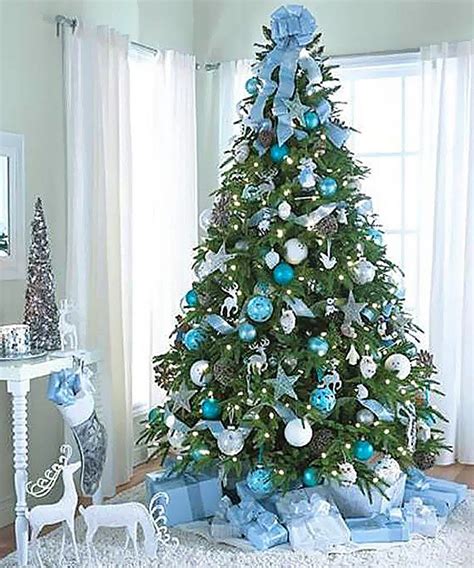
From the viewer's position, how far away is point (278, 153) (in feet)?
13.1

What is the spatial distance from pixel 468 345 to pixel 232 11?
2.35m

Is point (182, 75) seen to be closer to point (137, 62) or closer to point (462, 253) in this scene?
point (137, 62)

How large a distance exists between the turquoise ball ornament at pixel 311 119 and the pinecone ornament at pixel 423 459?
1524 mm

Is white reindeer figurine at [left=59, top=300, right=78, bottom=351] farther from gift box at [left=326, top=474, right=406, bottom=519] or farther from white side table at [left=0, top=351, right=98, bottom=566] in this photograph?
gift box at [left=326, top=474, right=406, bottom=519]

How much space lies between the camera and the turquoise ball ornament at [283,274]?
3.87 metres

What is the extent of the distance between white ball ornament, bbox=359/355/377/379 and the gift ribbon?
95 cm

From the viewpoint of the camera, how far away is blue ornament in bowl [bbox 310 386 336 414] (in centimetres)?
382

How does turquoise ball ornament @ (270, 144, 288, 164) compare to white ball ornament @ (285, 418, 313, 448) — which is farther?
turquoise ball ornament @ (270, 144, 288, 164)

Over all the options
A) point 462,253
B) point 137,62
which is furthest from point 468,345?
point 137,62

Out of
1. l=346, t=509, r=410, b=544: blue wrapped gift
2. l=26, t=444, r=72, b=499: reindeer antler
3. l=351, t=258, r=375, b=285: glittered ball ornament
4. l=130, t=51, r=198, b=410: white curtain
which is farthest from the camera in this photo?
l=130, t=51, r=198, b=410: white curtain

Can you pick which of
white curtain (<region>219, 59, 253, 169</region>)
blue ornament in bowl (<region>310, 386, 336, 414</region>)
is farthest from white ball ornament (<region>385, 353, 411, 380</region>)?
white curtain (<region>219, 59, 253, 169</region>)

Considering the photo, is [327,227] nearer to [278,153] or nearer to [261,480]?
[278,153]

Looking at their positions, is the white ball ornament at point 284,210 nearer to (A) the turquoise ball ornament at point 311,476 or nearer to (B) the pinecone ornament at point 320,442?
(B) the pinecone ornament at point 320,442

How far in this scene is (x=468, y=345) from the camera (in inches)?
201
